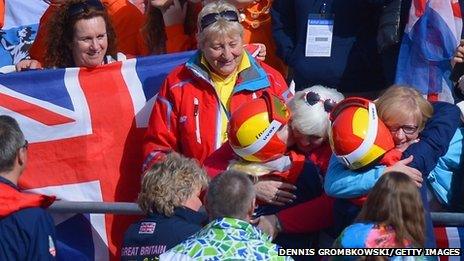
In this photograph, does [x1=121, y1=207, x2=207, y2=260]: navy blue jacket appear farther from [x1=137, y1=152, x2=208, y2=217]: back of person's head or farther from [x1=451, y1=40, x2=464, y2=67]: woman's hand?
[x1=451, y1=40, x2=464, y2=67]: woman's hand

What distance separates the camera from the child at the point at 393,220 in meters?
5.41

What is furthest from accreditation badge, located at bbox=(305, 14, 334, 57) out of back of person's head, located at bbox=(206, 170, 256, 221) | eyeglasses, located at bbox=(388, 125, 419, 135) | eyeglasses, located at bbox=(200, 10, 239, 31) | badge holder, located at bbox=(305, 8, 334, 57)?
back of person's head, located at bbox=(206, 170, 256, 221)

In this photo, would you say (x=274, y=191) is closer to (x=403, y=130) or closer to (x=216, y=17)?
(x=403, y=130)

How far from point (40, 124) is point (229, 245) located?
252 cm

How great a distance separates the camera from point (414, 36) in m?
7.37

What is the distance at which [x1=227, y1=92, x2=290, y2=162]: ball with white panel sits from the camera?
627cm

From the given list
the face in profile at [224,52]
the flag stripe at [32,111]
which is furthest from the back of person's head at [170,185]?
the flag stripe at [32,111]

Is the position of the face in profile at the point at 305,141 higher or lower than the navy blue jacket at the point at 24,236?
higher

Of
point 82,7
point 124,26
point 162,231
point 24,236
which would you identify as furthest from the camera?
point 124,26

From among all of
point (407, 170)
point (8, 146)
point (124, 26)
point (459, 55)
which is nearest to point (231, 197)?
point (407, 170)

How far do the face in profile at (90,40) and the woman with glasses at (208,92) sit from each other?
0.71m

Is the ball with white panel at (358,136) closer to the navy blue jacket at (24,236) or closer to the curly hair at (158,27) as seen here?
the navy blue jacket at (24,236)

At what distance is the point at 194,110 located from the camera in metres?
7.05

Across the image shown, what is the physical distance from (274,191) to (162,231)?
638mm
